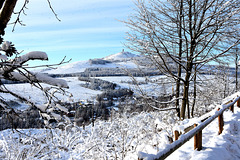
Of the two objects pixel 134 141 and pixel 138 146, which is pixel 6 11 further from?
pixel 134 141

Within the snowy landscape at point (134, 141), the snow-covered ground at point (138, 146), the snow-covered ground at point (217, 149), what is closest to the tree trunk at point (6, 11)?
the snowy landscape at point (134, 141)

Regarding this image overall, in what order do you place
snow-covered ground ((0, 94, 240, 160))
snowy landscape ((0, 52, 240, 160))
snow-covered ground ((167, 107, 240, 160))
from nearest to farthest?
snow-covered ground ((167, 107, 240, 160)), snow-covered ground ((0, 94, 240, 160)), snowy landscape ((0, 52, 240, 160))

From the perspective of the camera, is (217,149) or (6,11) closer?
(6,11)

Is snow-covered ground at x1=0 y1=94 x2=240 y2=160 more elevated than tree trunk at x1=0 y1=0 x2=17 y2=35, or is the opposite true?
tree trunk at x1=0 y1=0 x2=17 y2=35

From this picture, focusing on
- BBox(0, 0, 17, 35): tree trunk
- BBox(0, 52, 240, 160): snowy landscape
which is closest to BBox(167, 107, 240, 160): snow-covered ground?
BBox(0, 52, 240, 160): snowy landscape

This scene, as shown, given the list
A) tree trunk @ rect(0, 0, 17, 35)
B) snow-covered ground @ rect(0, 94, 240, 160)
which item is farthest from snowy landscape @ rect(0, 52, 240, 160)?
tree trunk @ rect(0, 0, 17, 35)

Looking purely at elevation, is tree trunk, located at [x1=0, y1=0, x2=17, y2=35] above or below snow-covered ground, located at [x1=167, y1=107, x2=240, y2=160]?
above

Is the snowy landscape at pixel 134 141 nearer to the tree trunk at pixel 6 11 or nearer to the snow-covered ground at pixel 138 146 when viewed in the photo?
the snow-covered ground at pixel 138 146

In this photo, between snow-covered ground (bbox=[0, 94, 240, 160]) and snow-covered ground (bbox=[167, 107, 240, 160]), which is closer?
snow-covered ground (bbox=[167, 107, 240, 160])

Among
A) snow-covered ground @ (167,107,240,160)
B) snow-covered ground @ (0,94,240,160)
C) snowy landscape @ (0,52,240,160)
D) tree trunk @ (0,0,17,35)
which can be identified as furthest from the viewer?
snowy landscape @ (0,52,240,160)

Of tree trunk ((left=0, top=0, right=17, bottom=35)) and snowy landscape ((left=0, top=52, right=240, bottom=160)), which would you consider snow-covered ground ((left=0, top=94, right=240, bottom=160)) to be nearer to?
snowy landscape ((left=0, top=52, right=240, bottom=160))

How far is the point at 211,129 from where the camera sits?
5219 millimetres

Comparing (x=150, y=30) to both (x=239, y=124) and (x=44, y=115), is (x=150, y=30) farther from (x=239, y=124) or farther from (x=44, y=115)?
(x=44, y=115)

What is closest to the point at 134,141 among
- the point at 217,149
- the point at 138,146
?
the point at 138,146
